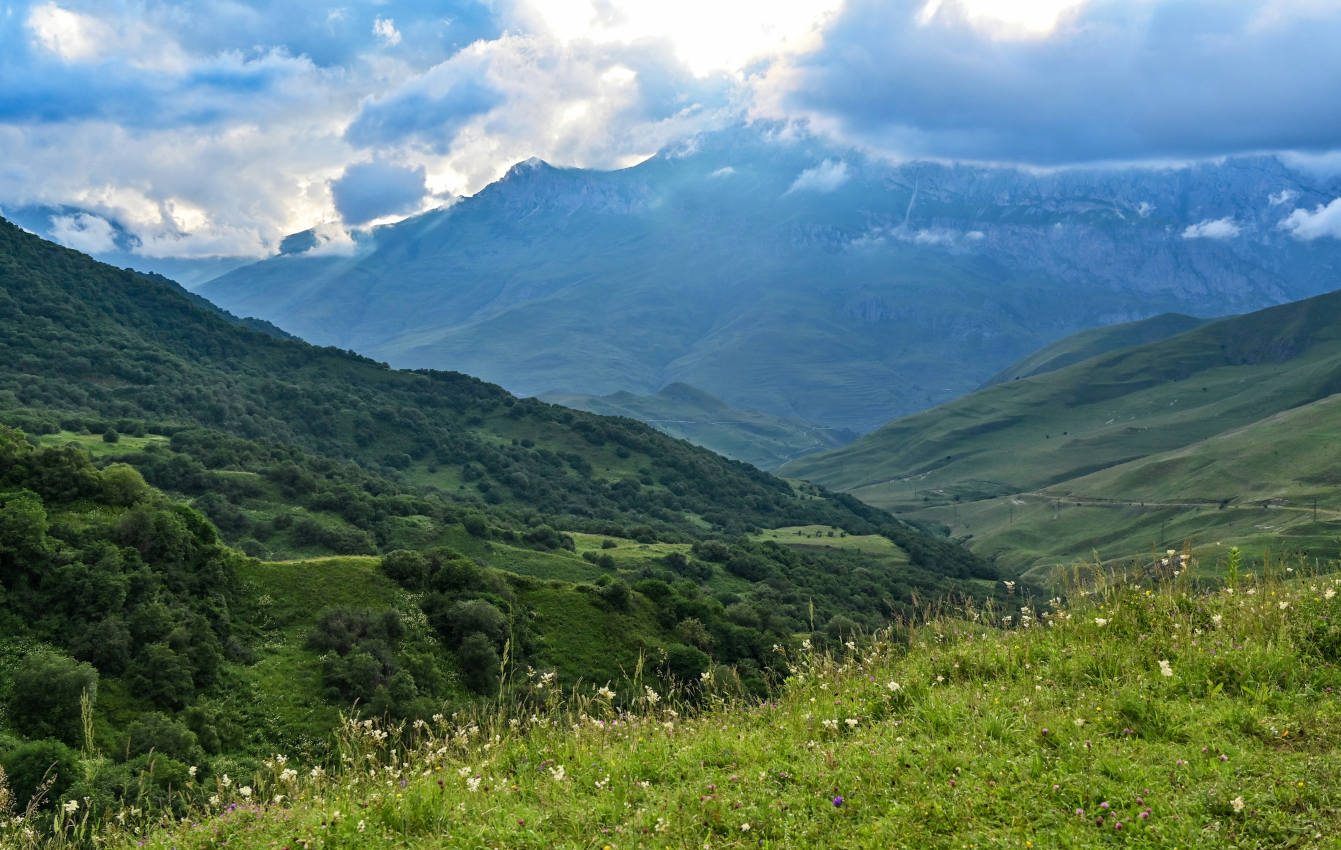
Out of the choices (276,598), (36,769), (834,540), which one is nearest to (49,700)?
(36,769)

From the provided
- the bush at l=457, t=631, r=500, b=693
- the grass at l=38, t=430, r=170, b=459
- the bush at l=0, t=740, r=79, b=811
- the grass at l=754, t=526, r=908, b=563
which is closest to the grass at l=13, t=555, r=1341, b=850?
the bush at l=0, t=740, r=79, b=811

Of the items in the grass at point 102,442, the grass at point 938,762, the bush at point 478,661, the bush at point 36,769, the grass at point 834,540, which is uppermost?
the grass at point 102,442

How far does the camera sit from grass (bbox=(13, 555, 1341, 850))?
278 inches

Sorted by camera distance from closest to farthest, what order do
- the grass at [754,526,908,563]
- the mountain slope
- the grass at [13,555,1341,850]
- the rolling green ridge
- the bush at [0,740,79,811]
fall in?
the grass at [13,555,1341,850] < the bush at [0,740,79,811] < the rolling green ridge < the mountain slope < the grass at [754,526,908,563]

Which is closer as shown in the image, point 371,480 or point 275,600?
point 275,600

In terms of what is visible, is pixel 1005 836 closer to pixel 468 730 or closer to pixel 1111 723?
pixel 1111 723

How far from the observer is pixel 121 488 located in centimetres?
4669

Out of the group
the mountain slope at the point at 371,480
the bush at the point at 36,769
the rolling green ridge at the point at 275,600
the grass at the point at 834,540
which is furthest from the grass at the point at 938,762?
the grass at the point at 834,540

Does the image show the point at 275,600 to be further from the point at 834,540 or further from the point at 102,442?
the point at 834,540

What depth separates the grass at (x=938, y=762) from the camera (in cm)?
706

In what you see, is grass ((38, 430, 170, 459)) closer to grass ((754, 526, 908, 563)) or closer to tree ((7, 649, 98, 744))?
tree ((7, 649, 98, 744))

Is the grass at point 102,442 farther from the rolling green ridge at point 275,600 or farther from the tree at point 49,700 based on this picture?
the tree at point 49,700

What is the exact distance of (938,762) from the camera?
8.02 metres

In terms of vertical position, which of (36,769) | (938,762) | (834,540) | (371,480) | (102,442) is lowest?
(834,540)
